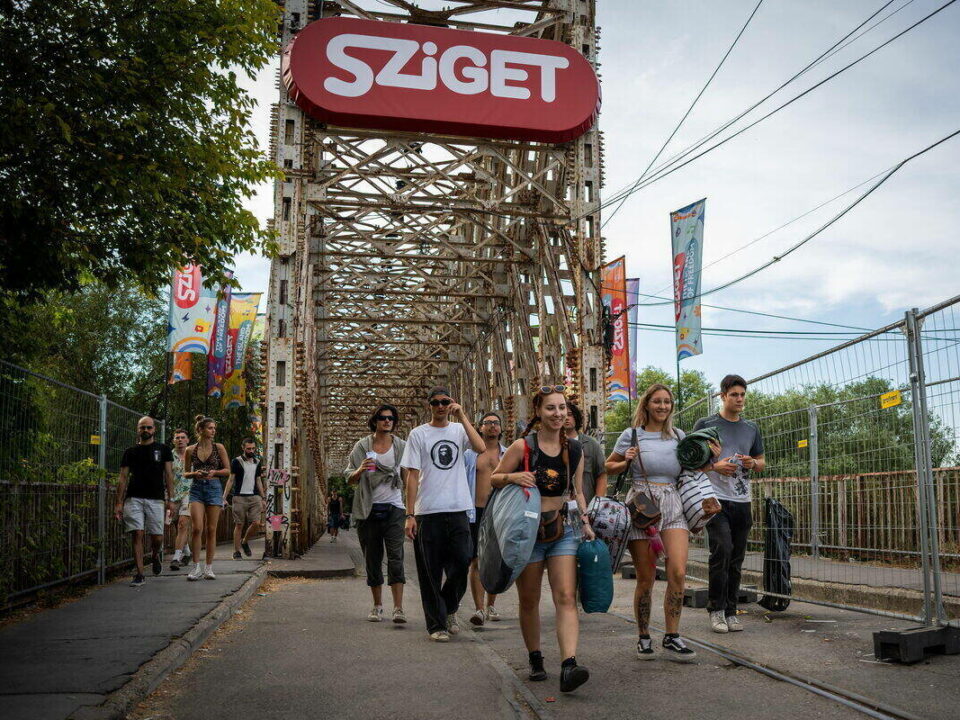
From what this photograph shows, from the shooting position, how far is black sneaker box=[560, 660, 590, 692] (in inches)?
198

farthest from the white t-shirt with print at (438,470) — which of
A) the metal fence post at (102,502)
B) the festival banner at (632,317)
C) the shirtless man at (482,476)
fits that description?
the festival banner at (632,317)

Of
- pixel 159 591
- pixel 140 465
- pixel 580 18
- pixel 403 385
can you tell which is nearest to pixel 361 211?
pixel 580 18

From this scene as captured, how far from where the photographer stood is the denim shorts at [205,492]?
11250mm

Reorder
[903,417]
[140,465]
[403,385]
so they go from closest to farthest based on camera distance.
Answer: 1. [903,417]
2. [140,465]
3. [403,385]

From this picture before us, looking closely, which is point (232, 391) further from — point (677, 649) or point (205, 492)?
point (677, 649)

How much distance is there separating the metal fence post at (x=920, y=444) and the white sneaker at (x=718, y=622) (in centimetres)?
154

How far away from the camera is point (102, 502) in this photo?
1092 centimetres

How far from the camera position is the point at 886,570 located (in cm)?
695

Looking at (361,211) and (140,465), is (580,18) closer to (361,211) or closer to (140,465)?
(361,211)

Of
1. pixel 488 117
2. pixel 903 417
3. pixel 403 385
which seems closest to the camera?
pixel 903 417

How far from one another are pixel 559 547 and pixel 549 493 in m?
0.32

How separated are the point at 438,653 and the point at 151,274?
13.9 feet

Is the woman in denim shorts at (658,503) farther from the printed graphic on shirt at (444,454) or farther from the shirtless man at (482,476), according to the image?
the shirtless man at (482,476)

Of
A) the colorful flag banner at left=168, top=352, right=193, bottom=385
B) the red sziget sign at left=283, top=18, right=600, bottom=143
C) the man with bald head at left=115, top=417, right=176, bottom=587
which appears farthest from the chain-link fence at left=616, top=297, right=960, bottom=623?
the colorful flag banner at left=168, top=352, right=193, bottom=385
